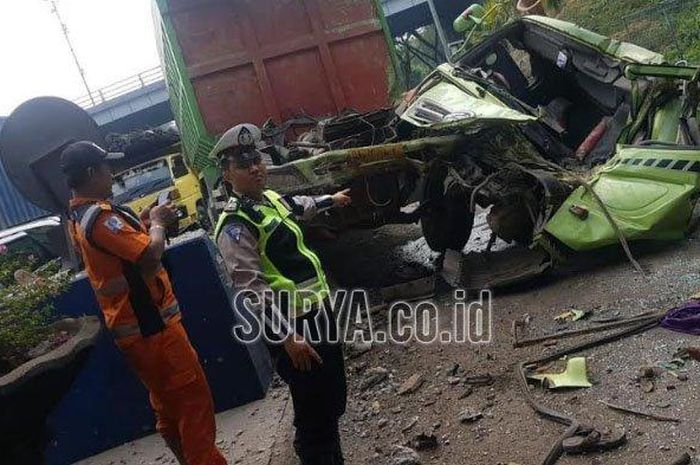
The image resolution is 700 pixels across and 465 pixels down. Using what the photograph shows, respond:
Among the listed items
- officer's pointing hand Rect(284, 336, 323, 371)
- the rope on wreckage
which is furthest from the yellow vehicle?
officer's pointing hand Rect(284, 336, 323, 371)

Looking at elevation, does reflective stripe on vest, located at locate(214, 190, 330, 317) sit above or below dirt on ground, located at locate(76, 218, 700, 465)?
above

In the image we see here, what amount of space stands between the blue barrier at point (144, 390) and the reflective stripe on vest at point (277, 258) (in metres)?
1.37

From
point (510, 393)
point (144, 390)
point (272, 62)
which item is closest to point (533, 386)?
point (510, 393)

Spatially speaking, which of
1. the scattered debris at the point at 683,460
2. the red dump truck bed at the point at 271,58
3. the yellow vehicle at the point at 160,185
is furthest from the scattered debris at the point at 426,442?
the yellow vehicle at the point at 160,185

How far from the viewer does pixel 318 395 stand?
2467 mm

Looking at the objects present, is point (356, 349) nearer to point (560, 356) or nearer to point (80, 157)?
point (560, 356)

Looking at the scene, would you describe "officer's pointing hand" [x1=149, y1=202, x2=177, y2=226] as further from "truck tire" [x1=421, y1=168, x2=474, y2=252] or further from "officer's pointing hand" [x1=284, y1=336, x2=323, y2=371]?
"truck tire" [x1=421, y1=168, x2=474, y2=252]

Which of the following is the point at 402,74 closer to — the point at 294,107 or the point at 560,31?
the point at 294,107

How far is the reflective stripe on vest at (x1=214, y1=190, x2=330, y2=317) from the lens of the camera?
2387 millimetres

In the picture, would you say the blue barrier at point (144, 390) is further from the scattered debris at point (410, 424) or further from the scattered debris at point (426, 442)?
the scattered debris at point (426, 442)

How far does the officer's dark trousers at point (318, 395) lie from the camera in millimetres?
2438

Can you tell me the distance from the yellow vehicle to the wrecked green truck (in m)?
5.01

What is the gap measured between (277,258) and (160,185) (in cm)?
908

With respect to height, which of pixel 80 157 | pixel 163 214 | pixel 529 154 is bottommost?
pixel 529 154
